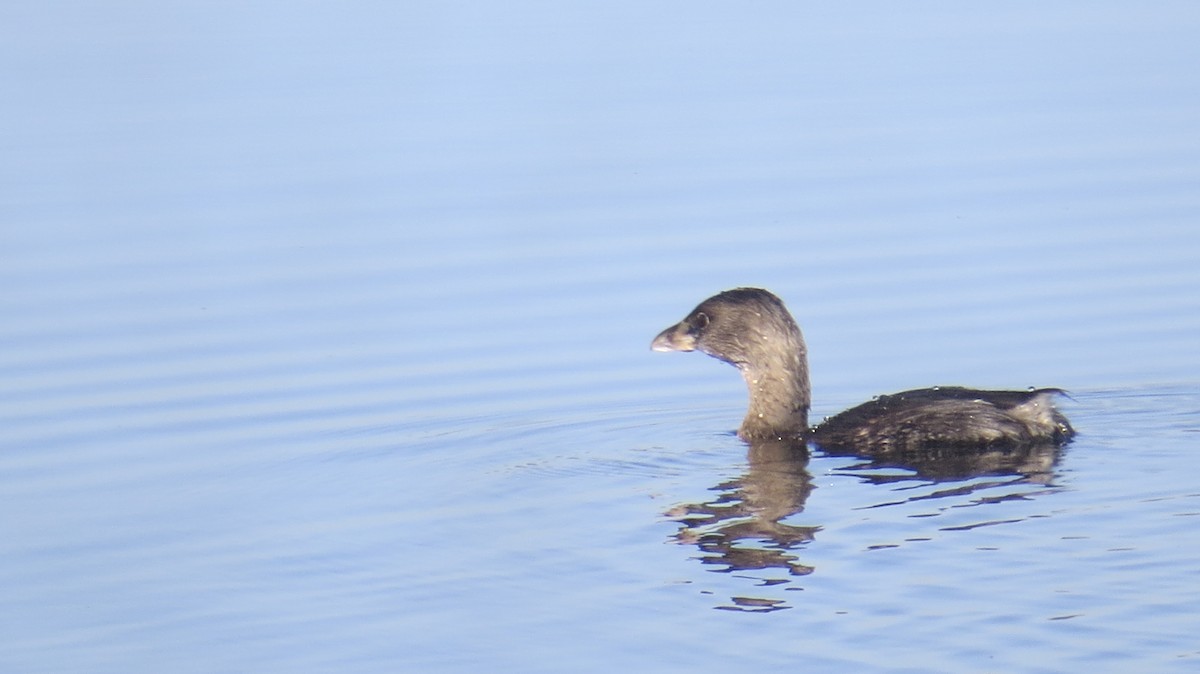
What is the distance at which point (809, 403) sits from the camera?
1132 centimetres

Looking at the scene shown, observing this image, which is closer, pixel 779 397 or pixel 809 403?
pixel 779 397

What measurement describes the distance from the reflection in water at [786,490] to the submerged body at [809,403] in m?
0.08

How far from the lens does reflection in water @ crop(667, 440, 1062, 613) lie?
28.3 ft

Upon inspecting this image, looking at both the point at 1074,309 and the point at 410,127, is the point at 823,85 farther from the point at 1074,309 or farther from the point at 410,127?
the point at 1074,309

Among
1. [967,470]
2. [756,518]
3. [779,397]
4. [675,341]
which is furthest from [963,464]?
[675,341]

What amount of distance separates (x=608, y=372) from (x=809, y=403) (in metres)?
1.42

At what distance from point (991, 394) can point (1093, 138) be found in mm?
7958

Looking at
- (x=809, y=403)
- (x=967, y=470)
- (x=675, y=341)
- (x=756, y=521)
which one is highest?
(x=675, y=341)

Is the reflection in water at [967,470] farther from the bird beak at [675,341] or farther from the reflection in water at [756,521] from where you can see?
the bird beak at [675,341]

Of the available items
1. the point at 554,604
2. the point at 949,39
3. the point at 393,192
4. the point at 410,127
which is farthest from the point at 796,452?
the point at 949,39

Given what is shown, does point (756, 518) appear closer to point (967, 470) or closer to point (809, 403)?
point (967, 470)

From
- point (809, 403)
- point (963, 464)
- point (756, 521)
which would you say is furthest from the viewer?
point (809, 403)

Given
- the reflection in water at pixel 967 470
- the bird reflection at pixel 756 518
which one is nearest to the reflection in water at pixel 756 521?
the bird reflection at pixel 756 518

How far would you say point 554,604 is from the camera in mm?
8055
